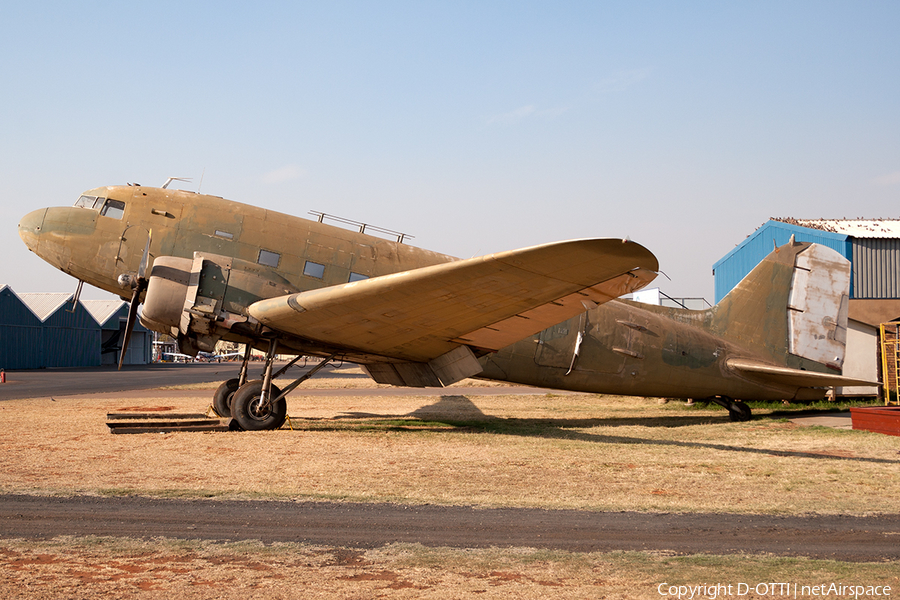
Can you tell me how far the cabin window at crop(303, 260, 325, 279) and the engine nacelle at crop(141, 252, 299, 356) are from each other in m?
0.81

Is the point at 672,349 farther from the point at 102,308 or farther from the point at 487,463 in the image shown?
the point at 102,308

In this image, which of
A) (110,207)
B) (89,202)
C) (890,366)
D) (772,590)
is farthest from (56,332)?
(772,590)

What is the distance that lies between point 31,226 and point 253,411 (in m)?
6.42

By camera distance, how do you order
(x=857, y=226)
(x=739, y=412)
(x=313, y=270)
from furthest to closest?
(x=857, y=226) < (x=739, y=412) < (x=313, y=270)

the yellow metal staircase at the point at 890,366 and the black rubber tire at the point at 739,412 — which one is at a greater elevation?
the yellow metal staircase at the point at 890,366

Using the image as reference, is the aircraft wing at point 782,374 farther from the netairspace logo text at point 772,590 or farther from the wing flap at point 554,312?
Answer: the netairspace logo text at point 772,590

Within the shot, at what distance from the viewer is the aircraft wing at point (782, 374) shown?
1548cm

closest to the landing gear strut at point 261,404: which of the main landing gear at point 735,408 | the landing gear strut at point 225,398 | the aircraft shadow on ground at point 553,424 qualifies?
the landing gear strut at point 225,398

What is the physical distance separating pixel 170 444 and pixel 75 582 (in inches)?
279

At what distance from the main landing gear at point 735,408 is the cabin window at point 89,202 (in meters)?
15.2

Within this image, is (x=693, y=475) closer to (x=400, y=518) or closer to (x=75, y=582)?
(x=400, y=518)

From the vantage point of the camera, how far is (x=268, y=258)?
13.5 metres

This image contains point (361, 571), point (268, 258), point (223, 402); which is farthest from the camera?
point (223, 402)

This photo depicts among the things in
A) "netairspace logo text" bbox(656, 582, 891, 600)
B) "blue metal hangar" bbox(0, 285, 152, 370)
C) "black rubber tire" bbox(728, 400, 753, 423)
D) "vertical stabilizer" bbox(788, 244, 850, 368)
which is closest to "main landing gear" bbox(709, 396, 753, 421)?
"black rubber tire" bbox(728, 400, 753, 423)
